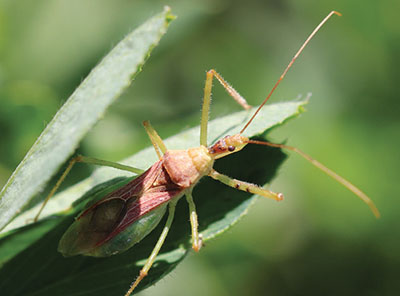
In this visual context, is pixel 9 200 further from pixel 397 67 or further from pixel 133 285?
pixel 397 67

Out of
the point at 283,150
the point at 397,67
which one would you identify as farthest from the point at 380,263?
the point at 283,150

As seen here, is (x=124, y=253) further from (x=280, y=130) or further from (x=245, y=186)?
(x=280, y=130)

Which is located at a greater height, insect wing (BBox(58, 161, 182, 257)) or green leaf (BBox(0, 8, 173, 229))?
green leaf (BBox(0, 8, 173, 229))

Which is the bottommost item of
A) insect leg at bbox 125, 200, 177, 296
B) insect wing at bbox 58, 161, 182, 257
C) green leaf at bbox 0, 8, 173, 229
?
insect leg at bbox 125, 200, 177, 296

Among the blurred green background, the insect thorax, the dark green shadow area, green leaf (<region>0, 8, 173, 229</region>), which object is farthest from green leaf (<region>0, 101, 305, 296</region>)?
the blurred green background

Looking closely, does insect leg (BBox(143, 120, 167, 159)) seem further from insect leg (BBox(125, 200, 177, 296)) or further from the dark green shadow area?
insect leg (BBox(125, 200, 177, 296))
